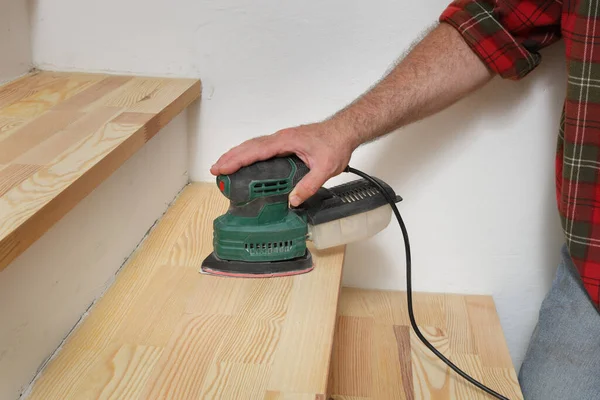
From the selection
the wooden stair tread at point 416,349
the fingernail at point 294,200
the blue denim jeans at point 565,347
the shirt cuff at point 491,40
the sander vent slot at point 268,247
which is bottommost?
the wooden stair tread at point 416,349

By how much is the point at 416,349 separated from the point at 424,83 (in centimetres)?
51

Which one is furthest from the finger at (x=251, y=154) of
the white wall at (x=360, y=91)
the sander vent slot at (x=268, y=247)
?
the white wall at (x=360, y=91)

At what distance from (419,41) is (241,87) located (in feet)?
1.23

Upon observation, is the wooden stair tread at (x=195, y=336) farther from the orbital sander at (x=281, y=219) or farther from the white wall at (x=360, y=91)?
the white wall at (x=360, y=91)

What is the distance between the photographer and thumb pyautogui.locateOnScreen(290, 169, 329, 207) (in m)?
1.12

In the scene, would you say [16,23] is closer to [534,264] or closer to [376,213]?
[376,213]

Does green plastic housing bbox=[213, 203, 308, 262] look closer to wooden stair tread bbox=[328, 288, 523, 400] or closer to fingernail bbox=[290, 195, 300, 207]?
fingernail bbox=[290, 195, 300, 207]

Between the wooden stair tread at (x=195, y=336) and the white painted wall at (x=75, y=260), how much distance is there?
0.03 meters

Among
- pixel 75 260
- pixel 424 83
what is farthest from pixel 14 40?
pixel 424 83

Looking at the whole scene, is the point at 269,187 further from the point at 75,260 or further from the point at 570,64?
the point at 570,64

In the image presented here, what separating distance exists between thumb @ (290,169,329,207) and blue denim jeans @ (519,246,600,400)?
53cm

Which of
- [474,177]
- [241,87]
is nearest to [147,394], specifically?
[241,87]

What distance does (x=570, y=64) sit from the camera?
1228 millimetres

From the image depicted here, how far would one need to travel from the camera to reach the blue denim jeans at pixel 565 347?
4.13 feet
